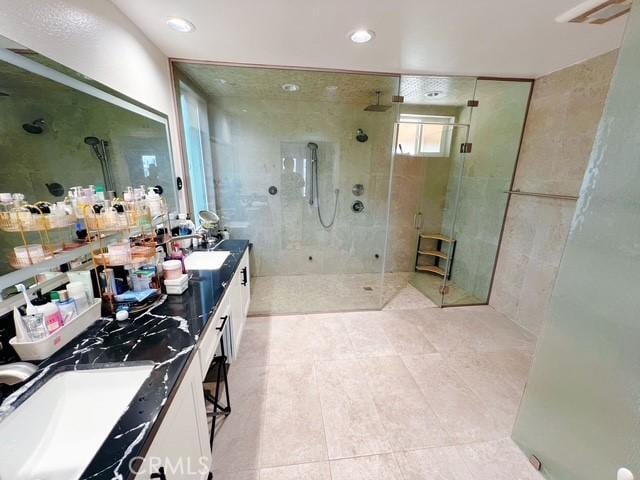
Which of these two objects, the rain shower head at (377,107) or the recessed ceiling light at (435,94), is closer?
the recessed ceiling light at (435,94)

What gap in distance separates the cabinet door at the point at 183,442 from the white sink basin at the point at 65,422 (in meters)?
0.14

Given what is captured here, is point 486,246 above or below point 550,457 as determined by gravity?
above

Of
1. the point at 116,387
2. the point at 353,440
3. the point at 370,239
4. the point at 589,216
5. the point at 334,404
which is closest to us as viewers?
the point at 116,387

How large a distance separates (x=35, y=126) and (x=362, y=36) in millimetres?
1828

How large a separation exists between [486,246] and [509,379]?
1.59 m

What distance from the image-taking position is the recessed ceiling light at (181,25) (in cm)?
151

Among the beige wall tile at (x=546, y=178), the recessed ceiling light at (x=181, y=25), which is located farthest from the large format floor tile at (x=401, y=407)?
the recessed ceiling light at (x=181, y=25)

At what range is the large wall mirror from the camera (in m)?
0.83

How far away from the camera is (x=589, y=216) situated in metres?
1.05

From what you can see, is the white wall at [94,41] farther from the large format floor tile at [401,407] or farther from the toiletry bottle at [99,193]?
the large format floor tile at [401,407]

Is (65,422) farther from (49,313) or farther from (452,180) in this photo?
(452,180)

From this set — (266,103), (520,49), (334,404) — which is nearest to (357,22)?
(520,49)

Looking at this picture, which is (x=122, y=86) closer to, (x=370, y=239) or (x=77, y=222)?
(x=77, y=222)

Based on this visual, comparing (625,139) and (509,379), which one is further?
(509,379)
